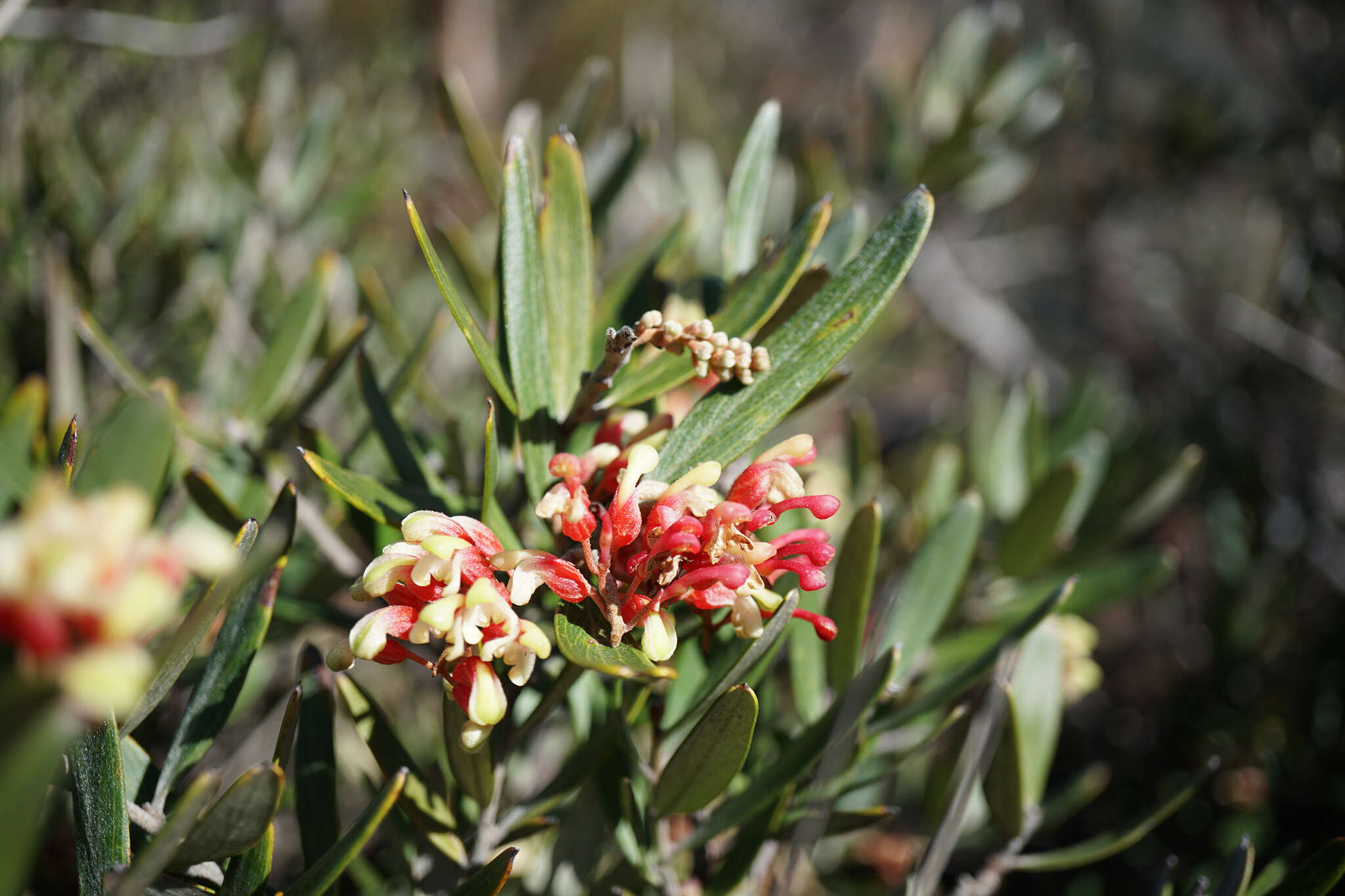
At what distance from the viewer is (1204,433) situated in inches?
55.6

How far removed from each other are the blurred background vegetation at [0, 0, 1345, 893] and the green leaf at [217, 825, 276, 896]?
7.1 inches

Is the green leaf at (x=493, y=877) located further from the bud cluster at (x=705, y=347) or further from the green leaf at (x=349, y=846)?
the bud cluster at (x=705, y=347)

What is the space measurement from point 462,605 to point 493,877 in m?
0.15

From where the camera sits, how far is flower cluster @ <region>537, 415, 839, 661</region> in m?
0.39

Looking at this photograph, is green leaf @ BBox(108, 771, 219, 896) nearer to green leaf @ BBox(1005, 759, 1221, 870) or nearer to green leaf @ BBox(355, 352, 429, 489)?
green leaf @ BBox(355, 352, 429, 489)

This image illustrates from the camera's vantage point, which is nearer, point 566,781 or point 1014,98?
point 566,781

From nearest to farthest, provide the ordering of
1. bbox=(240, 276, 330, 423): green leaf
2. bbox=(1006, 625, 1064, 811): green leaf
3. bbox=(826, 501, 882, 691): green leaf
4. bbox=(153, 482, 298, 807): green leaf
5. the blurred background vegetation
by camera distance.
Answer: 1. bbox=(153, 482, 298, 807): green leaf
2. bbox=(826, 501, 882, 691): green leaf
3. bbox=(1006, 625, 1064, 811): green leaf
4. bbox=(240, 276, 330, 423): green leaf
5. the blurred background vegetation

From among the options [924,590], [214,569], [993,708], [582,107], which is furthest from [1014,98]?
[214,569]

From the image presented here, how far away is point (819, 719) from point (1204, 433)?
124 centimetres

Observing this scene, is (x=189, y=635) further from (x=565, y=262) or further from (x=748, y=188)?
(x=748, y=188)

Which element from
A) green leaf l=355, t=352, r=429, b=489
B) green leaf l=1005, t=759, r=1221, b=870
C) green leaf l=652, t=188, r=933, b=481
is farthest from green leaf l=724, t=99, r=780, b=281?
green leaf l=1005, t=759, r=1221, b=870

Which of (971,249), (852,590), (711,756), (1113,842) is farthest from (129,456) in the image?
(971,249)

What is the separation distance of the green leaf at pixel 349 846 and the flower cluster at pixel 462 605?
0.04m

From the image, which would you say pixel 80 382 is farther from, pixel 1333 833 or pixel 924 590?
pixel 1333 833
